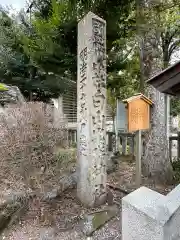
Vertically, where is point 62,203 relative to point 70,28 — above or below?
below

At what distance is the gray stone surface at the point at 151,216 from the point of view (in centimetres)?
207

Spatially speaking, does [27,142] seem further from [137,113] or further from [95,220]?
[137,113]

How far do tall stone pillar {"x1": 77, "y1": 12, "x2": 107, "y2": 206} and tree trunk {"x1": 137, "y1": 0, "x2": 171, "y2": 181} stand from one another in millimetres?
1429

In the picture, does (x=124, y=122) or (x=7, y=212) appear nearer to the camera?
(x=7, y=212)

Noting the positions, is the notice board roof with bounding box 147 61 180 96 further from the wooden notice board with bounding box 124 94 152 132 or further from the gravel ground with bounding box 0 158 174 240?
the gravel ground with bounding box 0 158 174 240

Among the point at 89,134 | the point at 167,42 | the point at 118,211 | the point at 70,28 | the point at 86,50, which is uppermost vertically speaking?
the point at 167,42

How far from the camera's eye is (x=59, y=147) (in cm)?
486

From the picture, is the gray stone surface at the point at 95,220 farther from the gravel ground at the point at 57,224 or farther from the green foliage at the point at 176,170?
the green foliage at the point at 176,170

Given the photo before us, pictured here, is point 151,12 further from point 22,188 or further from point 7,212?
point 7,212

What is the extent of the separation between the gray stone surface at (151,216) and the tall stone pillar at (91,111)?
1.60 meters

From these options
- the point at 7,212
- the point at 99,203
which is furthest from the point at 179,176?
the point at 7,212

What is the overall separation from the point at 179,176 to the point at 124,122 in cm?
173

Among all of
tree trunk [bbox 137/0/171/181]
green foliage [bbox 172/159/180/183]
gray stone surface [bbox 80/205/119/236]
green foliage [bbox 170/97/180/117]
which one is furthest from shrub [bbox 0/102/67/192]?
green foliage [bbox 170/97/180/117]

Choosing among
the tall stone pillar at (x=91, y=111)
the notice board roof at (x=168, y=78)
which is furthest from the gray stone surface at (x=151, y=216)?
the tall stone pillar at (x=91, y=111)
